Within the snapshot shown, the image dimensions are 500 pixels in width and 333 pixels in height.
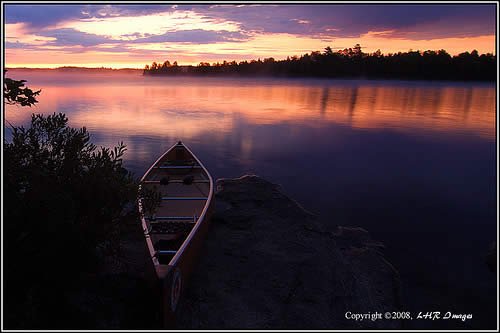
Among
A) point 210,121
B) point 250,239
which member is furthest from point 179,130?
point 250,239

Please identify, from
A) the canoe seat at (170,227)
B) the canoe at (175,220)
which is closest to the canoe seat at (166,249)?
the canoe at (175,220)

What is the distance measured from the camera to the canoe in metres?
6.48

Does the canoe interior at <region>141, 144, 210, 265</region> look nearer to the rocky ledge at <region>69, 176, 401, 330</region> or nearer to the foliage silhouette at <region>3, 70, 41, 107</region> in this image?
the rocky ledge at <region>69, 176, 401, 330</region>

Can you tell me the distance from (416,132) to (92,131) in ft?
108

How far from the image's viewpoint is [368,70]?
139375 millimetres

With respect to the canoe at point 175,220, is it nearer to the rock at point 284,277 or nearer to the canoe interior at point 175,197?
the canoe interior at point 175,197

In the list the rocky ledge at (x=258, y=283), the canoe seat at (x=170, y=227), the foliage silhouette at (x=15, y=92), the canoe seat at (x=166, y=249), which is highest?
the foliage silhouette at (x=15, y=92)

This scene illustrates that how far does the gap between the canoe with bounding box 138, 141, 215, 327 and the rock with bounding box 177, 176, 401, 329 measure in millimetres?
656

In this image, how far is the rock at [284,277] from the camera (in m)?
7.12

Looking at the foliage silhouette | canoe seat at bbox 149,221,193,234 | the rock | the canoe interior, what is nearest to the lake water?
the rock

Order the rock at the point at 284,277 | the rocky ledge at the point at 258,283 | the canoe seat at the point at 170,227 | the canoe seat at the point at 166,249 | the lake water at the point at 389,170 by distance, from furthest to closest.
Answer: the lake water at the point at 389,170
the canoe seat at the point at 170,227
the canoe seat at the point at 166,249
the rock at the point at 284,277
the rocky ledge at the point at 258,283

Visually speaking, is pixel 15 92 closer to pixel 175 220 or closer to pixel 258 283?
pixel 175 220

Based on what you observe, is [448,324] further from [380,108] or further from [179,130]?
[380,108]

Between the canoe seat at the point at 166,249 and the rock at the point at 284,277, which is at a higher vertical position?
the canoe seat at the point at 166,249
